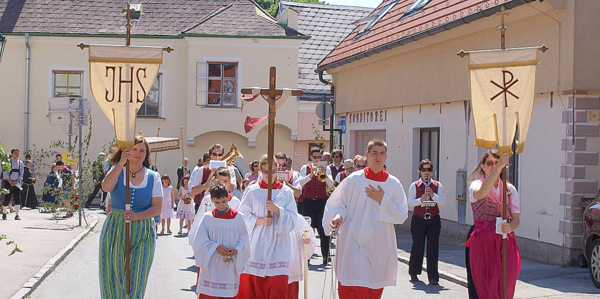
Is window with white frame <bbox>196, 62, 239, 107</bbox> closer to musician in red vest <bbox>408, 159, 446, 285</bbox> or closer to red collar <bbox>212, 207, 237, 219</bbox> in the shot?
musician in red vest <bbox>408, 159, 446, 285</bbox>

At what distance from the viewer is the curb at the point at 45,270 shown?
1077 cm

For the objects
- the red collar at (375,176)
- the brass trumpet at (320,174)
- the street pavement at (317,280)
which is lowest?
the street pavement at (317,280)

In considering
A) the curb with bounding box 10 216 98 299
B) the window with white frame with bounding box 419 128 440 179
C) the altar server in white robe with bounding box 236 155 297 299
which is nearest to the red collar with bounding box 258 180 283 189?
the altar server in white robe with bounding box 236 155 297 299

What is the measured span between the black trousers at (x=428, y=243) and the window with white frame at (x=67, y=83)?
22.9 metres

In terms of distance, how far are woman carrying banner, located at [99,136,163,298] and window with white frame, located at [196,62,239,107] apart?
24956 mm

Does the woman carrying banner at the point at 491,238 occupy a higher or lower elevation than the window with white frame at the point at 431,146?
lower

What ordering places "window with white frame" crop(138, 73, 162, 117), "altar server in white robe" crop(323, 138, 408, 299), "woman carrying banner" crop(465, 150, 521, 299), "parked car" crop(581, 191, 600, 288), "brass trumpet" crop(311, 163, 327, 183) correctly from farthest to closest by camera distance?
"window with white frame" crop(138, 73, 162, 117)
"brass trumpet" crop(311, 163, 327, 183)
"parked car" crop(581, 191, 600, 288)
"altar server in white robe" crop(323, 138, 408, 299)
"woman carrying banner" crop(465, 150, 521, 299)

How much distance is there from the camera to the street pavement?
1122cm

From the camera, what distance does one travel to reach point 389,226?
8.16m

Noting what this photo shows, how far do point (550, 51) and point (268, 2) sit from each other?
4987cm

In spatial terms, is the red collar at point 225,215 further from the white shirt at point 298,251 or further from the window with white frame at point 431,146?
the window with white frame at point 431,146

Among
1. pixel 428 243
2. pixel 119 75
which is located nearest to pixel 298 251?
pixel 119 75

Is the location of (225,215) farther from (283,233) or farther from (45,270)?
(45,270)

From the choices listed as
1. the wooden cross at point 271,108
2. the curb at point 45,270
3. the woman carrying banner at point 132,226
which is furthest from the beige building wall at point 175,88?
the woman carrying banner at point 132,226
